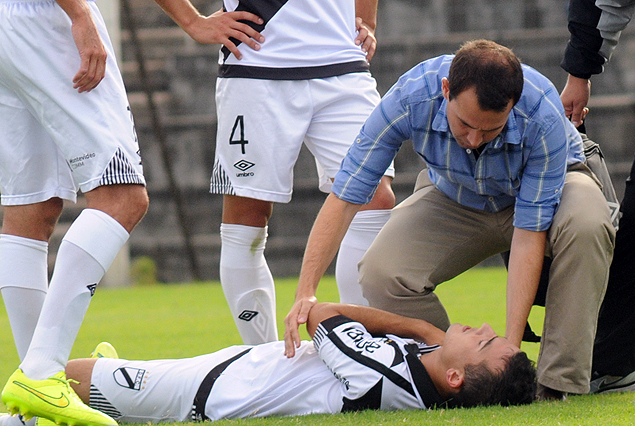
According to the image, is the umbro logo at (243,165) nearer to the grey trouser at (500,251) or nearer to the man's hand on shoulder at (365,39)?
the grey trouser at (500,251)

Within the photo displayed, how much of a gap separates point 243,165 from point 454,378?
48.3 inches

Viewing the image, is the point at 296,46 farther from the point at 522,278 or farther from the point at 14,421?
the point at 14,421

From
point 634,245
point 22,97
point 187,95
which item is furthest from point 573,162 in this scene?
point 187,95

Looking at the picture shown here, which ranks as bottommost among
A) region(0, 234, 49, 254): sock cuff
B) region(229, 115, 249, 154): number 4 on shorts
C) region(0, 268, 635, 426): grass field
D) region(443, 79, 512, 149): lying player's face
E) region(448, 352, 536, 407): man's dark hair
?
region(0, 268, 635, 426): grass field

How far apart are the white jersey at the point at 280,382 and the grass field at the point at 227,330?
0.28ft

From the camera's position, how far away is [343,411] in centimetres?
281

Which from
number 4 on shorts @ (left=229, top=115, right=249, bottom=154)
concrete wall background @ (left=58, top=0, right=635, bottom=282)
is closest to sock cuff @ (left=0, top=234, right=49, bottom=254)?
number 4 on shorts @ (left=229, top=115, right=249, bottom=154)

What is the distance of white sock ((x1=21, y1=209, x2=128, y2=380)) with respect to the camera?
2.63 meters

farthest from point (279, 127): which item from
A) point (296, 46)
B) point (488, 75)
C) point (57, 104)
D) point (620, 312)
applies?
point (620, 312)

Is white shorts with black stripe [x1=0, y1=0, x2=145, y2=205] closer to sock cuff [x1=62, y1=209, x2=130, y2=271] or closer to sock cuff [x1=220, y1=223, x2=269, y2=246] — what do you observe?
sock cuff [x1=62, y1=209, x2=130, y2=271]

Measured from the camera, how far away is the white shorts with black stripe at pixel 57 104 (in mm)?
2758

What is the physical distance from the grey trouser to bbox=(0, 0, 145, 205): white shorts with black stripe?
0.96 meters

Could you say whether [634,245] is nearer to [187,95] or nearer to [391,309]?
[391,309]

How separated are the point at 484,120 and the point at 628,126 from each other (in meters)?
7.21
